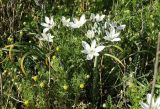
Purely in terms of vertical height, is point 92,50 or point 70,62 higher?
point 92,50

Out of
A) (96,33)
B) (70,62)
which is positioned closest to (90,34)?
(96,33)

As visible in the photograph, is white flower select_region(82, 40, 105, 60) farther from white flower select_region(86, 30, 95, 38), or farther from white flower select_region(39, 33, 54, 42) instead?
white flower select_region(39, 33, 54, 42)

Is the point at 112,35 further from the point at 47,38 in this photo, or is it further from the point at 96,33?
the point at 47,38

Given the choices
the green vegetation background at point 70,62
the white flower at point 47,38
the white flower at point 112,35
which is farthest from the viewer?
the white flower at point 47,38

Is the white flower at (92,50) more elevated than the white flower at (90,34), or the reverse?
the white flower at (90,34)

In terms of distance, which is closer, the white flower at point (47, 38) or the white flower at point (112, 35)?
the white flower at point (112, 35)

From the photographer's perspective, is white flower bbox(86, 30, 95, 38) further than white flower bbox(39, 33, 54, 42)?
No

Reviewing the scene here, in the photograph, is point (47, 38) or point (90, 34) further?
point (47, 38)

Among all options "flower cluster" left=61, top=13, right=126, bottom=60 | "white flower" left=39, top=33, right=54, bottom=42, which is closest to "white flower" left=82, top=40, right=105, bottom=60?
"flower cluster" left=61, top=13, right=126, bottom=60

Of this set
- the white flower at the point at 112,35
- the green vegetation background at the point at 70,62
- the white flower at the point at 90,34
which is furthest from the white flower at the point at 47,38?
the white flower at the point at 112,35

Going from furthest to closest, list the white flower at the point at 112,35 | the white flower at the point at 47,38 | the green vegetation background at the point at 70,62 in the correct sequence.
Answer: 1. the white flower at the point at 47,38
2. the white flower at the point at 112,35
3. the green vegetation background at the point at 70,62

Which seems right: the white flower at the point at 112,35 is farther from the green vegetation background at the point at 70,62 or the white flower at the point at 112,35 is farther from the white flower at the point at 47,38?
the white flower at the point at 47,38

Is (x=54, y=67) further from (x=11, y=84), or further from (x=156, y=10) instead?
(x=156, y=10)

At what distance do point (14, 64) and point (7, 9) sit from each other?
662 mm
